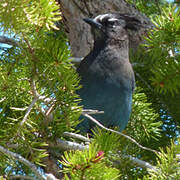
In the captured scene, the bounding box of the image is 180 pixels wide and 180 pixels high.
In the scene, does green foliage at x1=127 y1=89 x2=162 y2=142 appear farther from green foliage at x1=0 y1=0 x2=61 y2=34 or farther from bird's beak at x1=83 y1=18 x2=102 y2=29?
green foliage at x1=0 y1=0 x2=61 y2=34

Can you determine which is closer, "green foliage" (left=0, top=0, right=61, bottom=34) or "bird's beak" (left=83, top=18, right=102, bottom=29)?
"green foliage" (left=0, top=0, right=61, bottom=34)

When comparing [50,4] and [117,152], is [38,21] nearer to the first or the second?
[50,4]

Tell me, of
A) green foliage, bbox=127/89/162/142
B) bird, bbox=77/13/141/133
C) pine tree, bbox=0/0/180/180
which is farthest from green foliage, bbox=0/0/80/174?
green foliage, bbox=127/89/162/142

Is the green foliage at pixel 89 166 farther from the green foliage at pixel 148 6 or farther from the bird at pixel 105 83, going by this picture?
the green foliage at pixel 148 6

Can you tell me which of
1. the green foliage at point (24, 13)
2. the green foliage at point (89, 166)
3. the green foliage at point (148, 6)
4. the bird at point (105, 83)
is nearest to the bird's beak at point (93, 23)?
the bird at point (105, 83)

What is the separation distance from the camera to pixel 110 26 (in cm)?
230

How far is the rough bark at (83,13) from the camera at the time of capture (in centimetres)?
266

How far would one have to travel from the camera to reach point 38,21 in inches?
44.8

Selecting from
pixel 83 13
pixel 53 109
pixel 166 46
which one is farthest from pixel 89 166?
pixel 83 13

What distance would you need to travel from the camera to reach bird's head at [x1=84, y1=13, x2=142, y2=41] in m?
2.26

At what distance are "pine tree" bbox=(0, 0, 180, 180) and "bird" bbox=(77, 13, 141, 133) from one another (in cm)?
13

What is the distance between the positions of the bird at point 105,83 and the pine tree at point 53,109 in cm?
13

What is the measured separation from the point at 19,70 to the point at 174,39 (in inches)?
28.8

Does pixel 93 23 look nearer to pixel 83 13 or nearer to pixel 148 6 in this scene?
pixel 83 13
